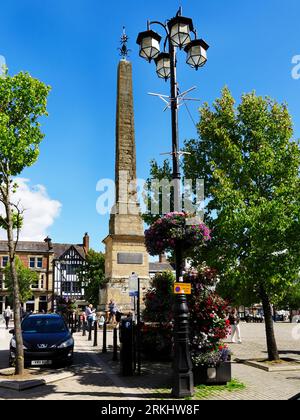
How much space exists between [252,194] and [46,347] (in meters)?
7.39

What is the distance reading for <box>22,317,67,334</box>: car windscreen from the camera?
43.0ft

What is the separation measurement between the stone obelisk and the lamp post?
→ 1411 centimetres

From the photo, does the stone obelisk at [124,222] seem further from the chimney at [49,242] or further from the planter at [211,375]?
the chimney at [49,242]

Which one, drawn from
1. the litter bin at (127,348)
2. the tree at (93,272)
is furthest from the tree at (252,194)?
the tree at (93,272)

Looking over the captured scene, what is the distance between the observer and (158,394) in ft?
27.5

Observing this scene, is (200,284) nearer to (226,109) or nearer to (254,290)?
(254,290)

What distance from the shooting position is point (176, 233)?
29.5 ft

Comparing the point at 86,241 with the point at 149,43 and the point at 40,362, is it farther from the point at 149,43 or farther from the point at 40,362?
the point at 149,43

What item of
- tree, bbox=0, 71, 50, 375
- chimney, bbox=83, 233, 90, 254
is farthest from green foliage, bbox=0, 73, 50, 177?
chimney, bbox=83, 233, 90, 254

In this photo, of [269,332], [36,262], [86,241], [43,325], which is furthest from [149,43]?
[86,241]

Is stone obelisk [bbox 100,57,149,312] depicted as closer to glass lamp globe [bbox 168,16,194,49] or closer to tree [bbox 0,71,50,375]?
tree [bbox 0,71,50,375]

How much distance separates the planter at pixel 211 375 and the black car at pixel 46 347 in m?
4.34
